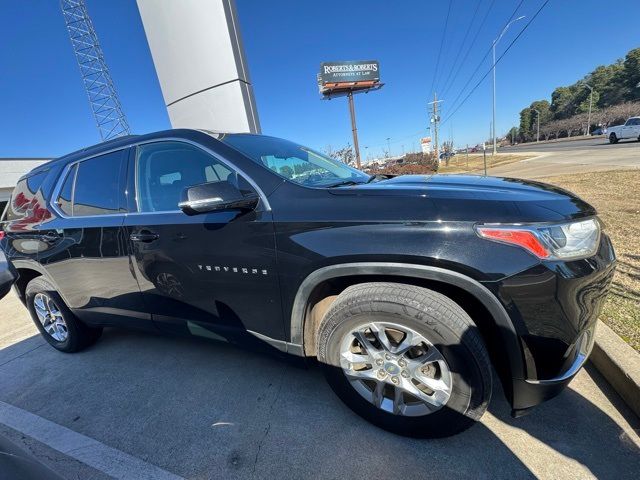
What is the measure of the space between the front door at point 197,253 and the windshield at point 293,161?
0.23m

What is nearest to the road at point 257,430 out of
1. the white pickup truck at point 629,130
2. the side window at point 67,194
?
the side window at point 67,194

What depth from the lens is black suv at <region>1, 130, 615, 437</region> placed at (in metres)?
1.49

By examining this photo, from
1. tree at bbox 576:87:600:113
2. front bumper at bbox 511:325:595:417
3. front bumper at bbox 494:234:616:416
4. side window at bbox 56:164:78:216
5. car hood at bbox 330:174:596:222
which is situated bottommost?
front bumper at bbox 511:325:595:417

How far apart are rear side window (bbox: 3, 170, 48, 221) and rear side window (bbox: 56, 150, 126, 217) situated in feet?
1.34

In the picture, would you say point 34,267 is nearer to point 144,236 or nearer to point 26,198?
point 26,198

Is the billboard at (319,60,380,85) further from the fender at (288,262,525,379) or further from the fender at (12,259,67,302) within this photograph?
the fender at (288,262,525,379)

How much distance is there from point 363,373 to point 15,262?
3653mm

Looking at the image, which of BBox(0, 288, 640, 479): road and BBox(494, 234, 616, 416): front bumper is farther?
BBox(0, 288, 640, 479): road

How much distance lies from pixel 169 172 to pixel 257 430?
187 centimetres

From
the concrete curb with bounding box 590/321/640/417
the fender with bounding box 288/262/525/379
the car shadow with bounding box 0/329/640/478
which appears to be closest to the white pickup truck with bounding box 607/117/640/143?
the concrete curb with bounding box 590/321/640/417

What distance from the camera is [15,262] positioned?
10.7ft

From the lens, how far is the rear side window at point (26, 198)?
10.1 feet

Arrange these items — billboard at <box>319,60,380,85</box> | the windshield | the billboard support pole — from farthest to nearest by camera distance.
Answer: billboard at <box>319,60,380,85</box>
the billboard support pole
the windshield

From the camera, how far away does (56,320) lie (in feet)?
10.8
